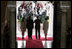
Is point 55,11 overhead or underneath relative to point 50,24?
overhead

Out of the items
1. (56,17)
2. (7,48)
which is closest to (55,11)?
(56,17)

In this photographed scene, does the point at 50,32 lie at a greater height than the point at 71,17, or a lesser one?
lesser

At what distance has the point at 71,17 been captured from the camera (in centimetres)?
139

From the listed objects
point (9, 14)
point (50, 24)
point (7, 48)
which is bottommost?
point (7, 48)

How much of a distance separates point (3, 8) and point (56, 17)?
58cm

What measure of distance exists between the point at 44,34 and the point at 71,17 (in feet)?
1.13

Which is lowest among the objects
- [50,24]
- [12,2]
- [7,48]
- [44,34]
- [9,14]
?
[7,48]

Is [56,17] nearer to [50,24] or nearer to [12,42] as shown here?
[50,24]

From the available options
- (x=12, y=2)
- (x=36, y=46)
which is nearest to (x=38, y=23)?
(x=36, y=46)

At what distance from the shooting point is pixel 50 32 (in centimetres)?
143

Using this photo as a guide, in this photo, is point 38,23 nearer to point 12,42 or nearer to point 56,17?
point 56,17

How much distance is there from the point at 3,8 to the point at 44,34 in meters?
0.52

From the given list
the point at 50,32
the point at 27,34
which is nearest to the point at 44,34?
the point at 50,32

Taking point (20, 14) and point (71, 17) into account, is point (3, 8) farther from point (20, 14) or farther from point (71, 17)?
point (71, 17)
